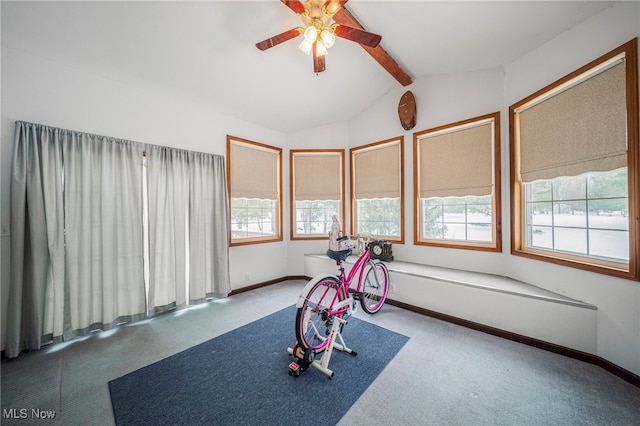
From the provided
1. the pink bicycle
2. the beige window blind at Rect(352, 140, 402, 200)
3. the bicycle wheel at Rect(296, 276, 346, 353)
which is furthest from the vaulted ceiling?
the bicycle wheel at Rect(296, 276, 346, 353)

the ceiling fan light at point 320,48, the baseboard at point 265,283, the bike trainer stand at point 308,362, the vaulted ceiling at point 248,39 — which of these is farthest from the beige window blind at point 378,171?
the bike trainer stand at point 308,362

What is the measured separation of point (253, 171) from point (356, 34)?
8.39 ft

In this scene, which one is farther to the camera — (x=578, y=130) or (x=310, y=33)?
(x=578, y=130)

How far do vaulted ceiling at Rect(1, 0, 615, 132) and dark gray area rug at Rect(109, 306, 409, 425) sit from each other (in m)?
2.98

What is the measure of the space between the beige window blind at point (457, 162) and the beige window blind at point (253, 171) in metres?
2.48

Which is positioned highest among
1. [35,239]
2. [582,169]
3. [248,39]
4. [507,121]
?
[248,39]

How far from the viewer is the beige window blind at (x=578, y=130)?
6.28 ft

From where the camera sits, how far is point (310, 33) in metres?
1.96

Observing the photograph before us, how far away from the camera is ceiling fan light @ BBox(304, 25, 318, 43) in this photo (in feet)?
6.41

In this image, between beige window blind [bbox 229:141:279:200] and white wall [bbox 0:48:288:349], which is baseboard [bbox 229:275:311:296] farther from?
beige window blind [bbox 229:141:279:200]

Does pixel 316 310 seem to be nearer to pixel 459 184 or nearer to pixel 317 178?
pixel 459 184

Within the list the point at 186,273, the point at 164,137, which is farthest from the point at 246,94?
the point at 186,273

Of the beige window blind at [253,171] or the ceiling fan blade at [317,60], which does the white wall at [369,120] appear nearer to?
the beige window blind at [253,171]

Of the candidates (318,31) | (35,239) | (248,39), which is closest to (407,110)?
(318,31)
